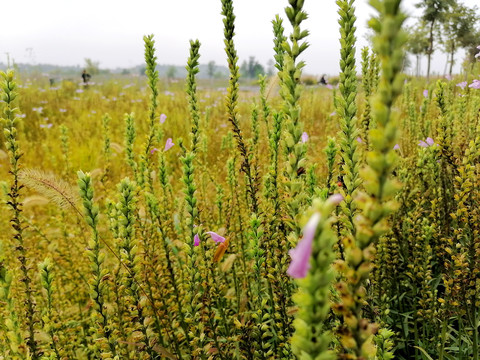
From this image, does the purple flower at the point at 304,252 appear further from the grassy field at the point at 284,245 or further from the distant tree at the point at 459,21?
the distant tree at the point at 459,21

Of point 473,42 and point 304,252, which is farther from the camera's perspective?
point 473,42

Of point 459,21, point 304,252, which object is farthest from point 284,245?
point 459,21

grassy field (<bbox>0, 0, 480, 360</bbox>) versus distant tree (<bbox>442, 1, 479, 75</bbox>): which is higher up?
distant tree (<bbox>442, 1, 479, 75</bbox>)

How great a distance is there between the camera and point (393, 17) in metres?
0.50

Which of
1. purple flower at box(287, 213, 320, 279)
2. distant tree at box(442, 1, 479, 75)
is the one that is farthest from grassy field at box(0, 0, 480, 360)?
distant tree at box(442, 1, 479, 75)

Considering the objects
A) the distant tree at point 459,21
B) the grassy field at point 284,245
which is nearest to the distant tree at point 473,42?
the distant tree at point 459,21

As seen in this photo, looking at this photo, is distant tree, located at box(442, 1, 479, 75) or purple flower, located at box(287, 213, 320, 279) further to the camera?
distant tree, located at box(442, 1, 479, 75)

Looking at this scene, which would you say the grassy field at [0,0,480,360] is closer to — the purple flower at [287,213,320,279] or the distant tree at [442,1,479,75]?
the purple flower at [287,213,320,279]

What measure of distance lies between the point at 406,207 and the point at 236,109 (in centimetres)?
180

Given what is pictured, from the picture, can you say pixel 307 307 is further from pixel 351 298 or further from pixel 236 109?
pixel 236 109

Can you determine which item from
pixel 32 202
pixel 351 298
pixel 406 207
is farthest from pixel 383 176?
pixel 32 202

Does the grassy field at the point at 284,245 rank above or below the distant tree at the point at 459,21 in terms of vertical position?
below

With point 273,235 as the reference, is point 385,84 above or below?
above

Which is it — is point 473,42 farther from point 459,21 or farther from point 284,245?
point 284,245
